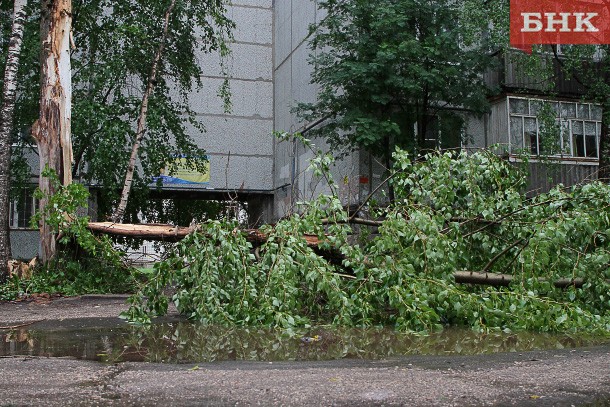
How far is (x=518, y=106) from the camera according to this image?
58.0ft

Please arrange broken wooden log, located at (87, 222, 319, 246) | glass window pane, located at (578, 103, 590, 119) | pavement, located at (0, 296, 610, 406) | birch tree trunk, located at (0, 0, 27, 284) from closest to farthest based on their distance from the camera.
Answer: pavement, located at (0, 296, 610, 406) → broken wooden log, located at (87, 222, 319, 246) → birch tree trunk, located at (0, 0, 27, 284) → glass window pane, located at (578, 103, 590, 119)

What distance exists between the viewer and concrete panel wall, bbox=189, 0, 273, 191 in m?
23.7

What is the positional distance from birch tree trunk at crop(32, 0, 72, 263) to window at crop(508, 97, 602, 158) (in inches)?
439

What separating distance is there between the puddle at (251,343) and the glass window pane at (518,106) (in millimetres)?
12780

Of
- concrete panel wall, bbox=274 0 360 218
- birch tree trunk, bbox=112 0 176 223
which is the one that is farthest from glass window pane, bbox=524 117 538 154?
birch tree trunk, bbox=112 0 176 223

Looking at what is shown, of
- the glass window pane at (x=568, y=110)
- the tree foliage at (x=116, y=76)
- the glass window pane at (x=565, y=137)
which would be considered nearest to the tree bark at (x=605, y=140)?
the glass window pane at (x=565, y=137)

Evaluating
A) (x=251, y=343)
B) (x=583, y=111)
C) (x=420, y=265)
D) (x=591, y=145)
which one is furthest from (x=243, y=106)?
(x=251, y=343)

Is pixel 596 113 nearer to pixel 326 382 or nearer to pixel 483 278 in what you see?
pixel 483 278

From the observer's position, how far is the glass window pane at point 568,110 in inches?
699

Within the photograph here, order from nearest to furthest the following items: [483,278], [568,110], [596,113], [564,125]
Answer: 1. [483,278]
2. [564,125]
3. [568,110]
4. [596,113]

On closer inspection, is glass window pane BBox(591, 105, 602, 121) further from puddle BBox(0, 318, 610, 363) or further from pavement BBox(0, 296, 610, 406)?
pavement BBox(0, 296, 610, 406)

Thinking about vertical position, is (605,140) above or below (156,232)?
above

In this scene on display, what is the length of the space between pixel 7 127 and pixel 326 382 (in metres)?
9.28

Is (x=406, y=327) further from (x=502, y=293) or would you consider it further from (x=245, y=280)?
(x=245, y=280)
